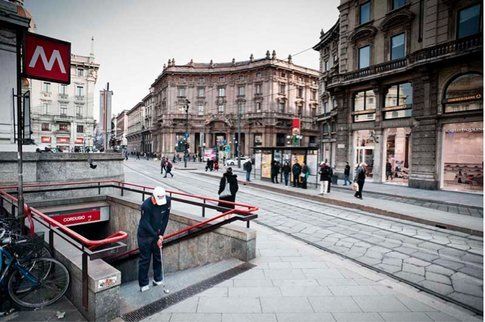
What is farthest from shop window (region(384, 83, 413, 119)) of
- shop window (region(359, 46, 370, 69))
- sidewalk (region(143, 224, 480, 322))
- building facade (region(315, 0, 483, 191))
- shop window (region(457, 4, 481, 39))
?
sidewalk (region(143, 224, 480, 322))

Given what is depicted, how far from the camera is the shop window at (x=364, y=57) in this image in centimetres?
2143

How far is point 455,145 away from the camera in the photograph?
16.4 metres

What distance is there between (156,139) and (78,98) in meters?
20.2

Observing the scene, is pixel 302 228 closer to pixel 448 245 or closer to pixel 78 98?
pixel 448 245

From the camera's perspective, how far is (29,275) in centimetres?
408

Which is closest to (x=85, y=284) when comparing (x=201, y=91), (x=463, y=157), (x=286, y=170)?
(x=286, y=170)

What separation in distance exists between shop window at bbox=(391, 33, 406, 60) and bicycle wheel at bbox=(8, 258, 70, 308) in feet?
73.3

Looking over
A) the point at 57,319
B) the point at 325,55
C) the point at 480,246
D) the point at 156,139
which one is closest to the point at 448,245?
the point at 480,246

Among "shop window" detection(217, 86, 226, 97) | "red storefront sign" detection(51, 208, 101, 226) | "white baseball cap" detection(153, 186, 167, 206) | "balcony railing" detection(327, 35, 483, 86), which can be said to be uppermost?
"shop window" detection(217, 86, 226, 97)

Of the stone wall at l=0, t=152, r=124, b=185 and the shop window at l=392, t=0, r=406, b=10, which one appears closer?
the stone wall at l=0, t=152, r=124, b=185

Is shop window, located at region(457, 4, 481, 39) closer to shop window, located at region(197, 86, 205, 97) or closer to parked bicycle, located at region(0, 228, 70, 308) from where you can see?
parked bicycle, located at region(0, 228, 70, 308)

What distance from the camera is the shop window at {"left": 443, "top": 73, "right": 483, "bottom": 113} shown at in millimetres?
15062

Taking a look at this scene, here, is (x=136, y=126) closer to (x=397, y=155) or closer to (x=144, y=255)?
(x=397, y=155)

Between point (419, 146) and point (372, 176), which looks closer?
point (419, 146)
